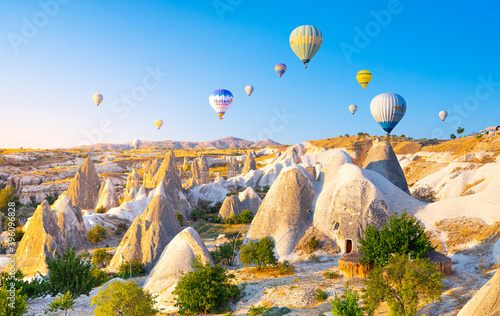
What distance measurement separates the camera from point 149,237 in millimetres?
29016

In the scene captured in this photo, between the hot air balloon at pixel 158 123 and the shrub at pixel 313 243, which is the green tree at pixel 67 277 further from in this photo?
the hot air balloon at pixel 158 123

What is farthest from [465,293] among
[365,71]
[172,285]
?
[365,71]

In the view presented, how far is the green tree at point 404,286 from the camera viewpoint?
14.2m

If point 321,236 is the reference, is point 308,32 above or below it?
above

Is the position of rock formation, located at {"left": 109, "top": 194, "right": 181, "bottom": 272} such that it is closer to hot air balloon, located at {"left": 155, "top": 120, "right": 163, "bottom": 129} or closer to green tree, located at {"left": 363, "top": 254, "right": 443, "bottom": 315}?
green tree, located at {"left": 363, "top": 254, "right": 443, "bottom": 315}

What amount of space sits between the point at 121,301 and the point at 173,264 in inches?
201

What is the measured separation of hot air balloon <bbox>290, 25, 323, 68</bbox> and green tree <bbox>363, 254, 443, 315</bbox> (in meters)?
36.5

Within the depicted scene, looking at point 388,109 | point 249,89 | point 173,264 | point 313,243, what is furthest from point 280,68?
point 173,264

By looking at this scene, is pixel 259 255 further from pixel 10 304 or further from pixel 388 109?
pixel 388 109

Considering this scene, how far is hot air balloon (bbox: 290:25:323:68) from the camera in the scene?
1811 inches

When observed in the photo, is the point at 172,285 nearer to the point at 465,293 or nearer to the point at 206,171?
the point at 465,293

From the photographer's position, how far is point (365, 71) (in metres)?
56.4

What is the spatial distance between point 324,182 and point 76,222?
79.7ft

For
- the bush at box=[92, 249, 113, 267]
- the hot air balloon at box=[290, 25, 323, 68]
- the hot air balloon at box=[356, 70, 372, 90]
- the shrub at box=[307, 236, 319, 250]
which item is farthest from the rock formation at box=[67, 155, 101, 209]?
the hot air balloon at box=[356, 70, 372, 90]
